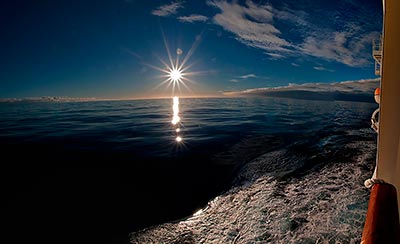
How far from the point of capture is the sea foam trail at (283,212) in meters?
3.94

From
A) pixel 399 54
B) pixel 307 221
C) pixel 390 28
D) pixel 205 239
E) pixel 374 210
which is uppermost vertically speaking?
pixel 390 28

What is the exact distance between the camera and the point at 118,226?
4.49 metres

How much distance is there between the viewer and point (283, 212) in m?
4.65

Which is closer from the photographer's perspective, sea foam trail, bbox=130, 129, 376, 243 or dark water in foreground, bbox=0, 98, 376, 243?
sea foam trail, bbox=130, 129, 376, 243

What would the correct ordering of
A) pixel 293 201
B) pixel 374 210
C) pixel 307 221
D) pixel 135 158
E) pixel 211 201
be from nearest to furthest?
pixel 374 210, pixel 307 221, pixel 293 201, pixel 211 201, pixel 135 158

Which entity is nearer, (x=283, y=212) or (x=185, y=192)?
(x=283, y=212)

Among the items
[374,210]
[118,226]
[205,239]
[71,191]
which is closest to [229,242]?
[205,239]

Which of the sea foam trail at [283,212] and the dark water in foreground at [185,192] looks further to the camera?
the dark water in foreground at [185,192]

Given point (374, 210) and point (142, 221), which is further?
point (142, 221)

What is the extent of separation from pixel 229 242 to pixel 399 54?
394 centimetres

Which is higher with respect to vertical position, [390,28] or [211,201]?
[390,28]

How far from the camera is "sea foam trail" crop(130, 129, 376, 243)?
12.9 feet

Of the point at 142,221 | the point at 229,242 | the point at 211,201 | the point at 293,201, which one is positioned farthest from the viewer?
the point at 211,201

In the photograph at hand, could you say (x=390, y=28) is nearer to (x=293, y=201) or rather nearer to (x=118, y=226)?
(x=293, y=201)
